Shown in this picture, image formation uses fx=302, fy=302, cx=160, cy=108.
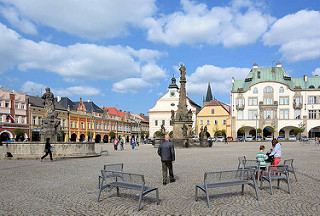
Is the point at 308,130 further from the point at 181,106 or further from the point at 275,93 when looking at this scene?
the point at 181,106

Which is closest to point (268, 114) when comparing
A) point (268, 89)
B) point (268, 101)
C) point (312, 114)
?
point (268, 101)

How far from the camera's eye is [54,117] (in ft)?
64.8

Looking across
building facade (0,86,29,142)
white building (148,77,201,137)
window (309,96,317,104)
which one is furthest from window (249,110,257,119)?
building facade (0,86,29,142)

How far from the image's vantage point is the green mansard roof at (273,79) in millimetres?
67562

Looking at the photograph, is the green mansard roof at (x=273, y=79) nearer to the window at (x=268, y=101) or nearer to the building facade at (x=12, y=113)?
the window at (x=268, y=101)

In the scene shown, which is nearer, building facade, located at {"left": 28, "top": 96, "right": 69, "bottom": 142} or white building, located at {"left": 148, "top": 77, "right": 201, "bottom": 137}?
building facade, located at {"left": 28, "top": 96, "right": 69, "bottom": 142}

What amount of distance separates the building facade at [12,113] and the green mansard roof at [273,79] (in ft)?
147

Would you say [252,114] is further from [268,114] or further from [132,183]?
[132,183]

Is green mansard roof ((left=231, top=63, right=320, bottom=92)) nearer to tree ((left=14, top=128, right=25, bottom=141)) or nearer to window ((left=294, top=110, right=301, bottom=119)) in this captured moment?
window ((left=294, top=110, right=301, bottom=119))

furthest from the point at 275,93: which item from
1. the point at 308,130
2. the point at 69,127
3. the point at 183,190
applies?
the point at 183,190

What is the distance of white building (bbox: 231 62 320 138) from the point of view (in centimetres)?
6538

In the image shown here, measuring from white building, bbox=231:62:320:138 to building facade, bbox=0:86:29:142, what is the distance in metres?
43.4

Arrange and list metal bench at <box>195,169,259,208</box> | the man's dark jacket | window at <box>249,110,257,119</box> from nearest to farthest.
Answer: metal bench at <box>195,169,259,208</box>, the man's dark jacket, window at <box>249,110,257,119</box>

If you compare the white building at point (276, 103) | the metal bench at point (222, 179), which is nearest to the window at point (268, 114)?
the white building at point (276, 103)
